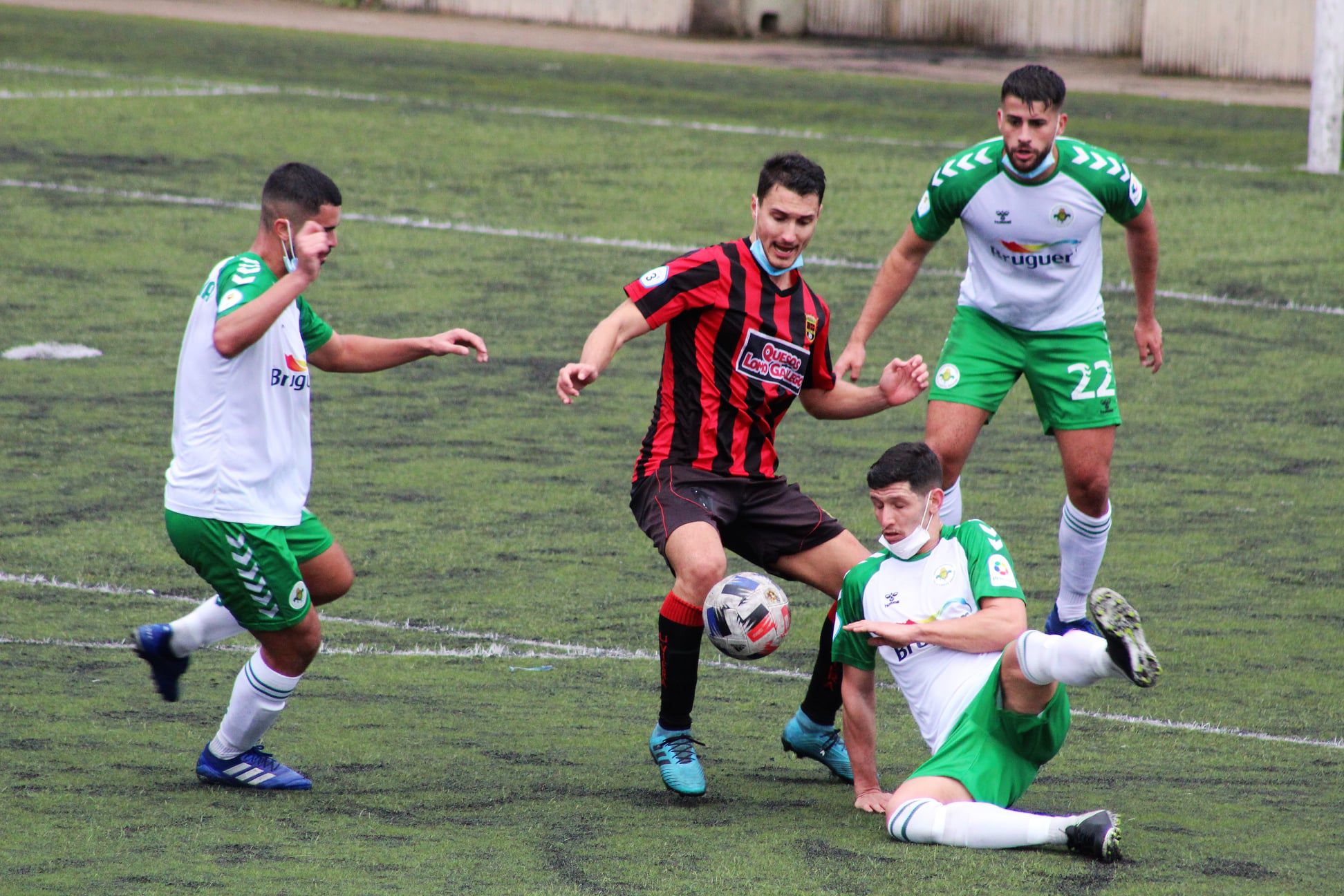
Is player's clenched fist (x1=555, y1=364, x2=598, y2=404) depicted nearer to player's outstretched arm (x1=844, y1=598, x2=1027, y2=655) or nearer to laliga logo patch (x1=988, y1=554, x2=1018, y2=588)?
player's outstretched arm (x1=844, y1=598, x2=1027, y2=655)

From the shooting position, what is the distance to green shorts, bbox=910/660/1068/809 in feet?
16.5

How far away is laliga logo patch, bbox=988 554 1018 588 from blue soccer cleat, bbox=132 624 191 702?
2.44 metres

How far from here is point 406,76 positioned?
23.8 meters

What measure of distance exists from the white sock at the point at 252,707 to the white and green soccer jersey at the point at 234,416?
0.46m

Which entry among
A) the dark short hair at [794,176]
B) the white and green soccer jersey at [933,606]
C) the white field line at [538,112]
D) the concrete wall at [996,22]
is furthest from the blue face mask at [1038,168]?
the concrete wall at [996,22]

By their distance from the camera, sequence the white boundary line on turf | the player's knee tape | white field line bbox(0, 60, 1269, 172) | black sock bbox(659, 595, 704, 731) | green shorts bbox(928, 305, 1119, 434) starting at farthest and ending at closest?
white field line bbox(0, 60, 1269, 172)
the white boundary line on turf
green shorts bbox(928, 305, 1119, 434)
black sock bbox(659, 595, 704, 731)
the player's knee tape

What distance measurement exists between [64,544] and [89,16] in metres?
23.1

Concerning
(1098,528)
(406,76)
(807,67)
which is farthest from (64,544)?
(807,67)

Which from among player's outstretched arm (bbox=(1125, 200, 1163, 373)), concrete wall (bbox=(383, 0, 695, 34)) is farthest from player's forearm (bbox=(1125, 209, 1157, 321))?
concrete wall (bbox=(383, 0, 695, 34))

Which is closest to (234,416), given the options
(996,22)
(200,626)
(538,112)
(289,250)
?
(289,250)

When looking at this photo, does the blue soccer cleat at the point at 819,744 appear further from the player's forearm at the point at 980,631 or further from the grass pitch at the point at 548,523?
the player's forearm at the point at 980,631

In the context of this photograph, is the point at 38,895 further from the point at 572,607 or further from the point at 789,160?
the point at 572,607

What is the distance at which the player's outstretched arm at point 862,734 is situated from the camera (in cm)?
527

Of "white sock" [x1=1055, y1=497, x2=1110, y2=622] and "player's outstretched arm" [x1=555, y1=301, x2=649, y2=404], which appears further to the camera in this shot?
"white sock" [x1=1055, y1=497, x2=1110, y2=622]
